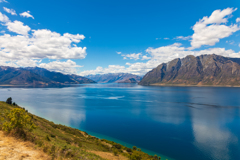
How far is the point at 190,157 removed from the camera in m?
33.7

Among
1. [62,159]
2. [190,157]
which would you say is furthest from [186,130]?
[62,159]

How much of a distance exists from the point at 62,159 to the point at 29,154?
345 cm

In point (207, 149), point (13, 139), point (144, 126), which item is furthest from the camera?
point (144, 126)

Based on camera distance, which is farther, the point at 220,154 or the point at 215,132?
the point at 215,132

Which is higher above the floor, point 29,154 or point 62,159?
point 29,154

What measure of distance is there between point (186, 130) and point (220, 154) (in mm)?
17129

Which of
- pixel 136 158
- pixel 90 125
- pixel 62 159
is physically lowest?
pixel 90 125

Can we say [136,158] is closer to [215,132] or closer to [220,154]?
[220,154]

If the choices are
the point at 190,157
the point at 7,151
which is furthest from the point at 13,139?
the point at 190,157

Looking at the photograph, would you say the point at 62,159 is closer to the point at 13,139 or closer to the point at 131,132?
the point at 13,139

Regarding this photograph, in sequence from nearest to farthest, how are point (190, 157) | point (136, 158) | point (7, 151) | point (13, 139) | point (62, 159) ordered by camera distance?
1. point (7, 151)
2. point (62, 159)
3. point (13, 139)
4. point (136, 158)
5. point (190, 157)

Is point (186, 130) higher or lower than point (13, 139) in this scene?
lower

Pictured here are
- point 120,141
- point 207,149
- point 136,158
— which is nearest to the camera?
point 136,158

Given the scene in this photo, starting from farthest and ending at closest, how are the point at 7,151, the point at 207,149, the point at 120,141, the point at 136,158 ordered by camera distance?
the point at 120,141
the point at 207,149
the point at 136,158
the point at 7,151
